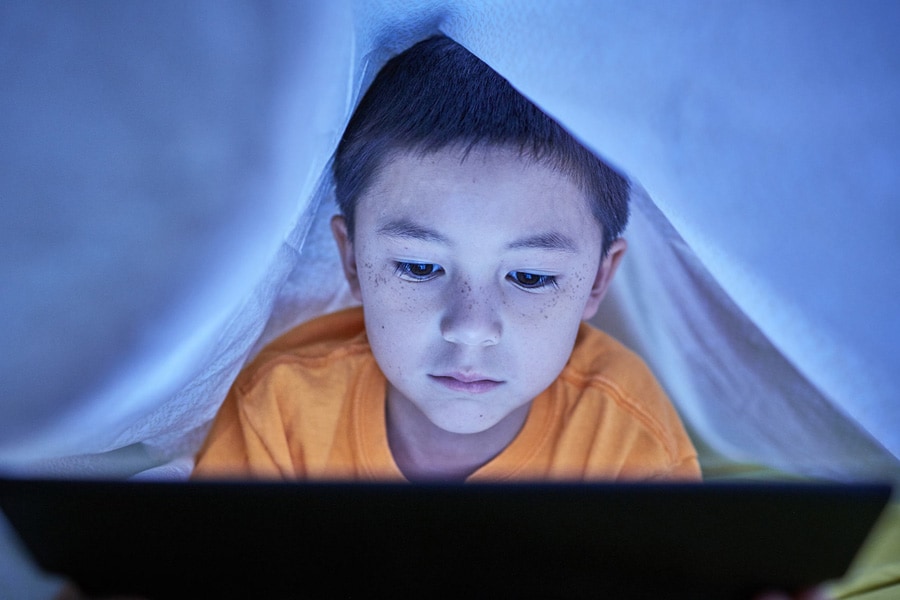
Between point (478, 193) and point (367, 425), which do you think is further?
point (367, 425)

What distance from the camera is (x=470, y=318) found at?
761mm

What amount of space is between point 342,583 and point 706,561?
0.30 meters

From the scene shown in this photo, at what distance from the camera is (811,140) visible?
574 millimetres

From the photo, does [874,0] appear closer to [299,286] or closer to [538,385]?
[538,385]

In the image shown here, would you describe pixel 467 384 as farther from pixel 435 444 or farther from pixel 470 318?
pixel 435 444

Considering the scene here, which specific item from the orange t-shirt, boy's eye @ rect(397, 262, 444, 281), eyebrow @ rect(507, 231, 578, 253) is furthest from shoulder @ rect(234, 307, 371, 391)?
eyebrow @ rect(507, 231, 578, 253)

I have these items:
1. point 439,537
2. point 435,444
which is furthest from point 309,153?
point 435,444

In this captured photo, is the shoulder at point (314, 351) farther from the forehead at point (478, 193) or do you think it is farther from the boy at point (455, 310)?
the forehead at point (478, 193)

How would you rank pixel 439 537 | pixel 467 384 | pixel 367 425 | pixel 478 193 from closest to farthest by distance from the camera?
1. pixel 439 537
2. pixel 478 193
3. pixel 467 384
4. pixel 367 425

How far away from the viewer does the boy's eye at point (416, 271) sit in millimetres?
788

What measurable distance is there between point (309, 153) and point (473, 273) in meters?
0.25

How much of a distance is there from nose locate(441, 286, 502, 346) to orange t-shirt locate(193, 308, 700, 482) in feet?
1.03

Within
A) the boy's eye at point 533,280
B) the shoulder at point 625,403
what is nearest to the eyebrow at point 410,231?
the boy's eye at point 533,280

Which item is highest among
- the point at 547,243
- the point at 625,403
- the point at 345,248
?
the point at 547,243
